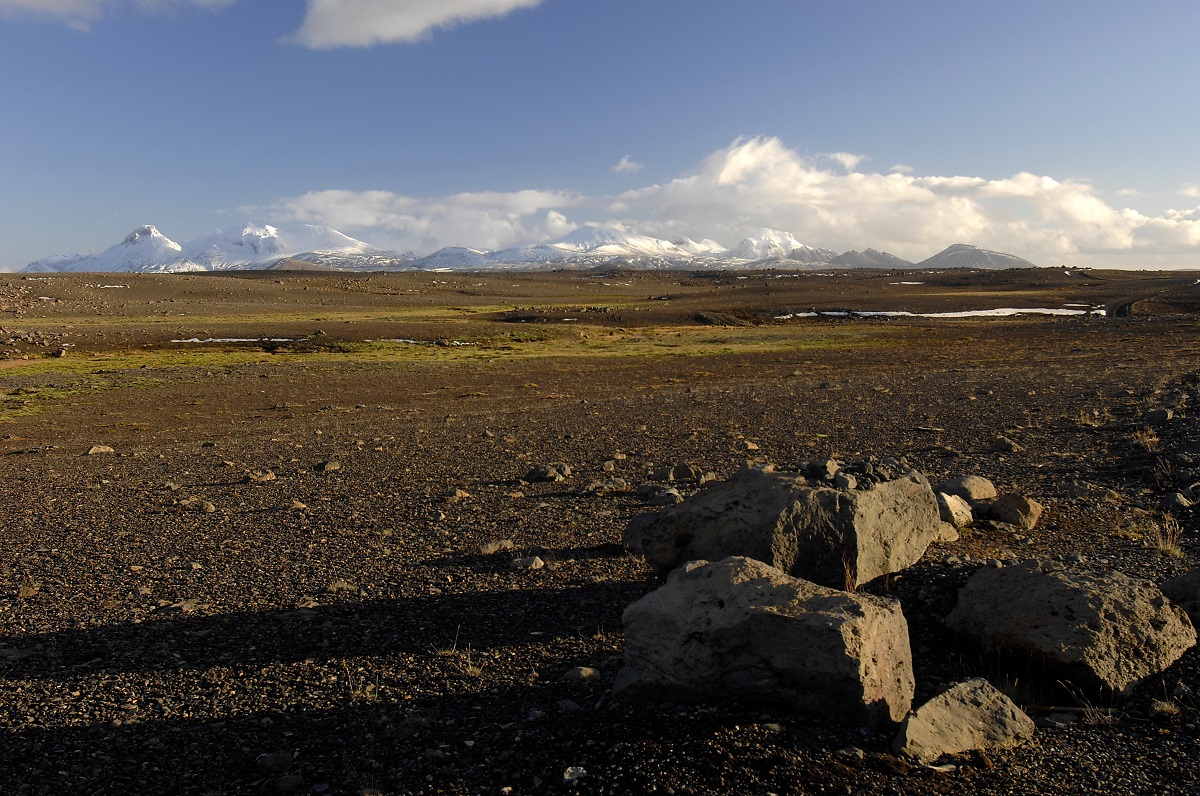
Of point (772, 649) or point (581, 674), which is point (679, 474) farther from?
point (772, 649)

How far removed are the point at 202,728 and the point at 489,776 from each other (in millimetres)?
2405

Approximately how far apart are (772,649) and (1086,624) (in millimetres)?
2547

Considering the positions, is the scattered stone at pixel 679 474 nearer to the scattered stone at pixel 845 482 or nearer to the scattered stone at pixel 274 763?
the scattered stone at pixel 845 482

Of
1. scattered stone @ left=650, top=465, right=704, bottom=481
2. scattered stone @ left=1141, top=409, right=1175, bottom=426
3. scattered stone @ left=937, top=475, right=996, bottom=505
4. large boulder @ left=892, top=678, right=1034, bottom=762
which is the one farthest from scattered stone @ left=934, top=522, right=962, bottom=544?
scattered stone @ left=1141, top=409, right=1175, bottom=426

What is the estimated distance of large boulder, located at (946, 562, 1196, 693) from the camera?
Result: 584 cm

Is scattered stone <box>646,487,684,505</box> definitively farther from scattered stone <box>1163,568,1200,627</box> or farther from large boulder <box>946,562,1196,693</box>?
scattered stone <box>1163,568,1200,627</box>

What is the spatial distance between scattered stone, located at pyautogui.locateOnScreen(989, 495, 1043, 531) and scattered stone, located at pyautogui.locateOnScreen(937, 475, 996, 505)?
0.45 meters

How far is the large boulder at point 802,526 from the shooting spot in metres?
7.57

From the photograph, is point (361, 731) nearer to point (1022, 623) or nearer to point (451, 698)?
point (451, 698)

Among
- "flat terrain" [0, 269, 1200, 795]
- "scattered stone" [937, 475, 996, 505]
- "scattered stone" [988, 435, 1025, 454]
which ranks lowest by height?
"flat terrain" [0, 269, 1200, 795]

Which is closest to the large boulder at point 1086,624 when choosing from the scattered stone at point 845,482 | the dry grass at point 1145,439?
the scattered stone at point 845,482

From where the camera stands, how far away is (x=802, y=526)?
7.63m

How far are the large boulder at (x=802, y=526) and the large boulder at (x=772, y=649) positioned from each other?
5.53ft

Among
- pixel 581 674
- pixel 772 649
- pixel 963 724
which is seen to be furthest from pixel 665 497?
pixel 963 724
